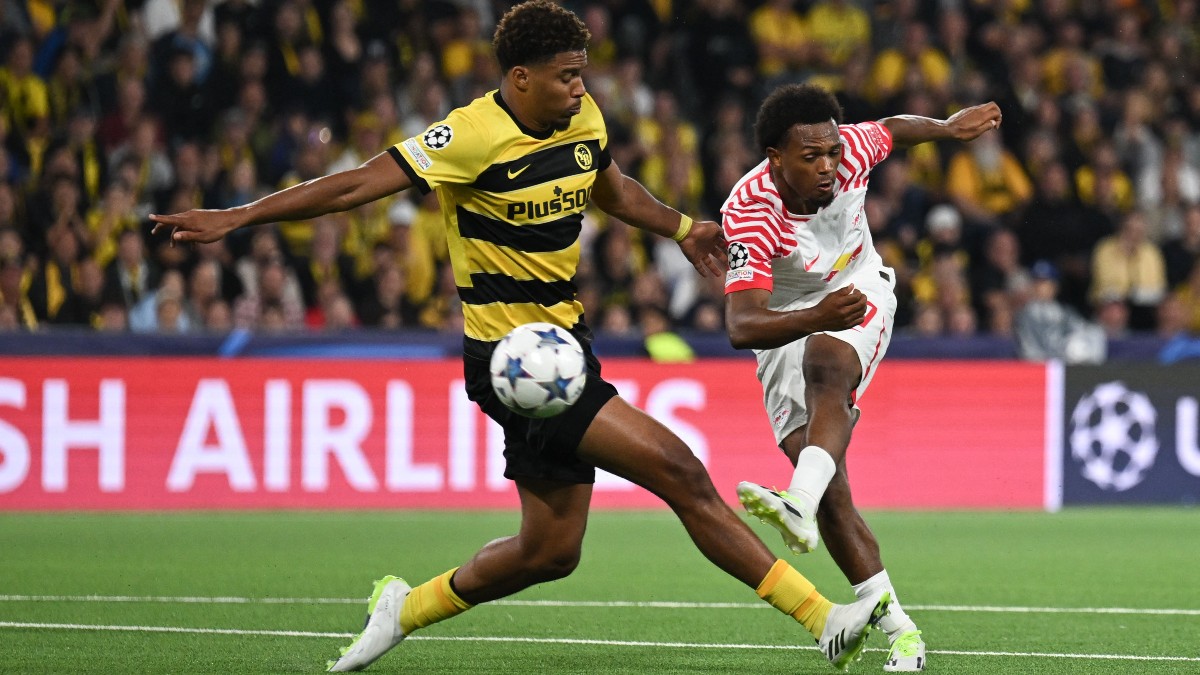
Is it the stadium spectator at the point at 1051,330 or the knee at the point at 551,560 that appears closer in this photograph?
the knee at the point at 551,560

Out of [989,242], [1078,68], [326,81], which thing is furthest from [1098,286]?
[326,81]

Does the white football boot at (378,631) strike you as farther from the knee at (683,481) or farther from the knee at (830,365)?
the knee at (830,365)

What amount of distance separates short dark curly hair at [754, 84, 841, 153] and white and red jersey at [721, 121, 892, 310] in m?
0.18

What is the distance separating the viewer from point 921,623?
25.4 ft

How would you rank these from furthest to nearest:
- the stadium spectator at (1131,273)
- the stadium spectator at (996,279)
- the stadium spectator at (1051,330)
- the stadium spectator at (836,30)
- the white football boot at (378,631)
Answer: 1. the stadium spectator at (836,30)
2. the stadium spectator at (1131,273)
3. the stadium spectator at (996,279)
4. the stadium spectator at (1051,330)
5. the white football boot at (378,631)

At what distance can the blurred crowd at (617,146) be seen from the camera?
14281 mm

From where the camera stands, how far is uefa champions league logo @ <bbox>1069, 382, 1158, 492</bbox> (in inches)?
560

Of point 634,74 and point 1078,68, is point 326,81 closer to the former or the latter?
point 634,74

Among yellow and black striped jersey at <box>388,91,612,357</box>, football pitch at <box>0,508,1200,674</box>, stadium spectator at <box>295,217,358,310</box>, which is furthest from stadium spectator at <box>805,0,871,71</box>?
yellow and black striped jersey at <box>388,91,612,357</box>

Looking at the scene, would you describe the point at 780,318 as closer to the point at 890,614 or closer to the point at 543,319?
the point at 543,319

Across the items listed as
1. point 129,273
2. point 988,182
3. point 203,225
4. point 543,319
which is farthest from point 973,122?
point 988,182

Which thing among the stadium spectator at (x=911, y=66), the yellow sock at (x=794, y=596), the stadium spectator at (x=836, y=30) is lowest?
the yellow sock at (x=794, y=596)

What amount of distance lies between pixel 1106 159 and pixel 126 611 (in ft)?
39.3

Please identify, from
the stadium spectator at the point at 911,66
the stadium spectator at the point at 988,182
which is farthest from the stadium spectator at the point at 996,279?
the stadium spectator at the point at 911,66
